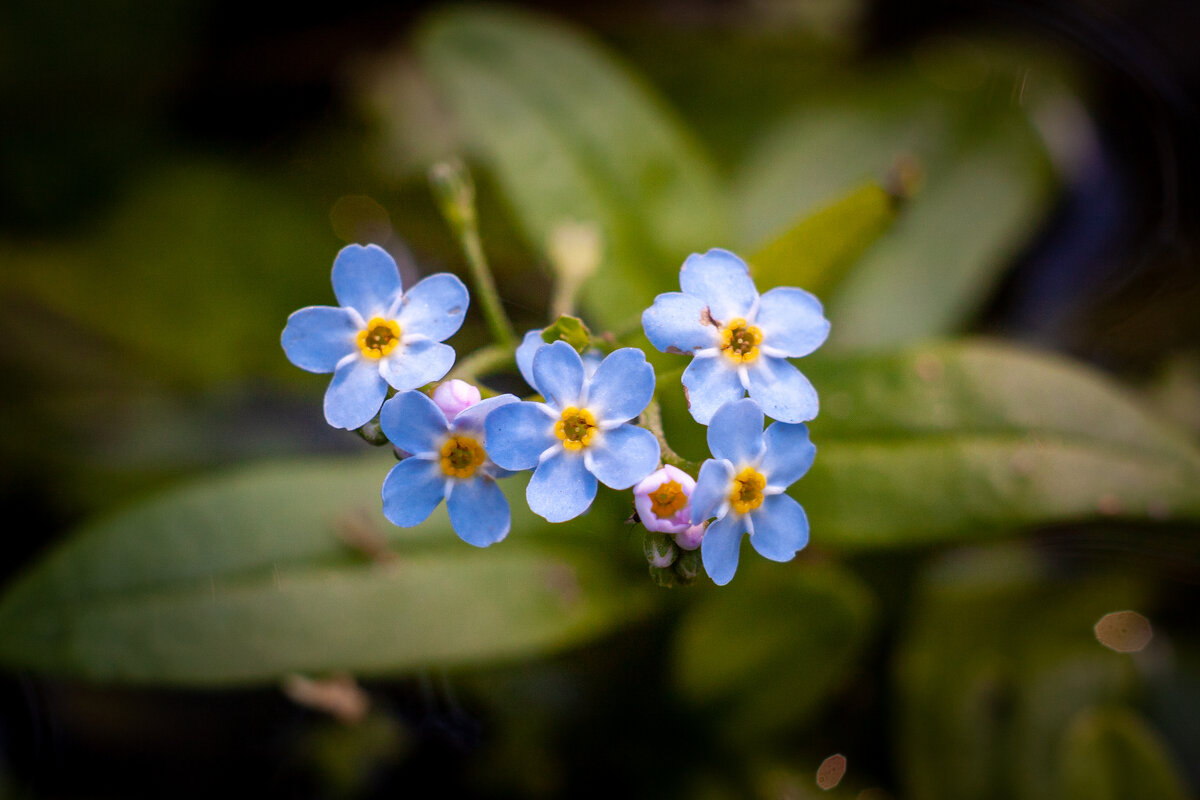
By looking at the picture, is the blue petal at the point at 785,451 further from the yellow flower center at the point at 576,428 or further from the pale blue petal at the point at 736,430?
the yellow flower center at the point at 576,428

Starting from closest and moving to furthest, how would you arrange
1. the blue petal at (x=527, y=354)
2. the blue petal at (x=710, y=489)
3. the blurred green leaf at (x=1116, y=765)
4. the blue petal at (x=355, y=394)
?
the blue petal at (x=710, y=489), the blue petal at (x=355, y=394), the blue petal at (x=527, y=354), the blurred green leaf at (x=1116, y=765)

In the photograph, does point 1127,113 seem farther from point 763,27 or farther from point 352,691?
point 352,691

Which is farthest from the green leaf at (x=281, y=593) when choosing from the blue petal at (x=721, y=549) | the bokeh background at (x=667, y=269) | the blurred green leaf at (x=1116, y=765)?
the blurred green leaf at (x=1116, y=765)

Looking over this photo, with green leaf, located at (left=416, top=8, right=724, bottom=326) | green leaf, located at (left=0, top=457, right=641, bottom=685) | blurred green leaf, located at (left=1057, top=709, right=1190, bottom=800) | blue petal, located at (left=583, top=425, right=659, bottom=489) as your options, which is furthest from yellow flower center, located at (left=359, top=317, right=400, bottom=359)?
blurred green leaf, located at (left=1057, top=709, right=1190, bottom=800)

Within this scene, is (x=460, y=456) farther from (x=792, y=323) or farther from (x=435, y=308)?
(x=792, y=323)

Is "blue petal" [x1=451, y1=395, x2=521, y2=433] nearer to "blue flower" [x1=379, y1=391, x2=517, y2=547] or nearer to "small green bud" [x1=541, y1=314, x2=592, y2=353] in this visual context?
"blue flower" [x1=379, y1=391, x2=517, y2=547]

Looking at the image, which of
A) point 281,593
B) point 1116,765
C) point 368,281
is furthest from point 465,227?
point 1116,765

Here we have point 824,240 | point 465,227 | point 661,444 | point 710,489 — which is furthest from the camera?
point 824,240
